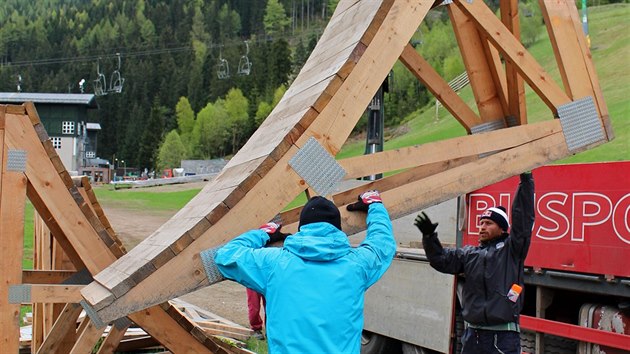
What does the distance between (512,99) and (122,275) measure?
3529 millimetres

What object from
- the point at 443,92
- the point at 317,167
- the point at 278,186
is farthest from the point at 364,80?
the point at 443,92

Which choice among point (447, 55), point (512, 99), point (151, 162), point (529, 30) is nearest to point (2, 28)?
point (151, 162)

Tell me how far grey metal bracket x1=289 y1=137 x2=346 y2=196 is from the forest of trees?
76.6m

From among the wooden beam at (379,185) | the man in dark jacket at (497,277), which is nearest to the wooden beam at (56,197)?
the wooden beam at (379,185)

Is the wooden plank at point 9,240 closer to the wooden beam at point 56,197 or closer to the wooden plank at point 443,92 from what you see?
the wooden beam at point 56,197

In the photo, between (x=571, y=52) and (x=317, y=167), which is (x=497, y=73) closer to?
(x=571, y=52)

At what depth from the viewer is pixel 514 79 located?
5.88 m

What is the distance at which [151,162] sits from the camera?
11056 cm

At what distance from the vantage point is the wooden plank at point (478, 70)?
20.1 ft

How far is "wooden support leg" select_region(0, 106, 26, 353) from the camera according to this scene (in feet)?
16.9

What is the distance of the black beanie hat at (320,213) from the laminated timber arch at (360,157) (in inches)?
23.4

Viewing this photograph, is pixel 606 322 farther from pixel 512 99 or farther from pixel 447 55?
pixel 447 55

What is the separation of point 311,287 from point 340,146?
1135 mm

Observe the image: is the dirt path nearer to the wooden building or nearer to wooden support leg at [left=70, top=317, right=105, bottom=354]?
wooden support leg at [left=70, top=317, right=105, bottom=354]
